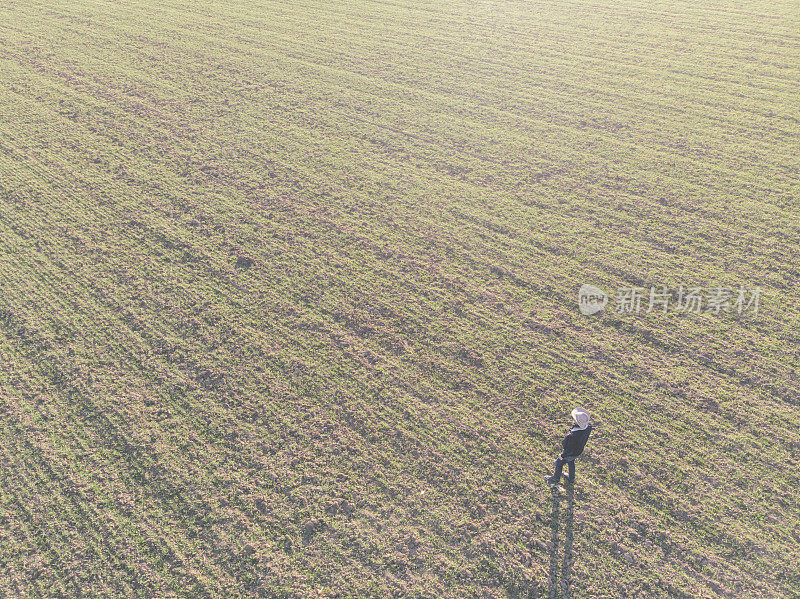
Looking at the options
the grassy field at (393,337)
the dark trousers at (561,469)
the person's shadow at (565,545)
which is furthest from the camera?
the dark trousers at (561,469)

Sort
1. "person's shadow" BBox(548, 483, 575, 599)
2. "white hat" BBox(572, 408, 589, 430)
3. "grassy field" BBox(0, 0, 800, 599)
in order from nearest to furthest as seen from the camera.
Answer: "person's shadow" BBox(548, 483, 575, 599), "white hat" BBox(572, 408, 589, 430), "grassy field" BBox(0, 0, 800, 599)

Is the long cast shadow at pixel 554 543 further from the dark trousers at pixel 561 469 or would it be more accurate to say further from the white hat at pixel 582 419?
the white hat at pixel 582 419

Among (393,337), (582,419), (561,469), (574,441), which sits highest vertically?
(582,419)

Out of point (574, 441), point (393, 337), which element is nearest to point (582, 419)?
point (574, 441)

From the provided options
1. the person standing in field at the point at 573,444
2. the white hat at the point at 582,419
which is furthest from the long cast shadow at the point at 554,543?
the white hat at the point at 582,419

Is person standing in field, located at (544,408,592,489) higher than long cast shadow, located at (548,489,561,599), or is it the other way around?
person standing in field, located at (544,408,592,489)

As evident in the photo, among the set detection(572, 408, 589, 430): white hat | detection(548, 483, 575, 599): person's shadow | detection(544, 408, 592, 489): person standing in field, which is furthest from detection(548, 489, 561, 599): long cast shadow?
detection(572, 408, 589, 430): white hat

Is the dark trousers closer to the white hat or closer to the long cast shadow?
the long cast shadow

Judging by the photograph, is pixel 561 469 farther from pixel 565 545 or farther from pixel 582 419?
pixel 582 419
